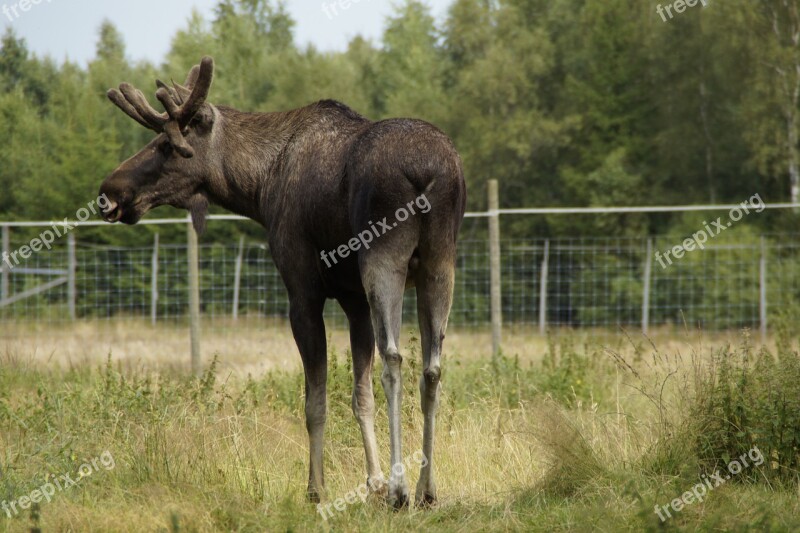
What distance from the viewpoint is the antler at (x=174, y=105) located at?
19.3 feet

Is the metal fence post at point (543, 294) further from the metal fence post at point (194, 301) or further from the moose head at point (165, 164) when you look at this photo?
the moose head at point (165, 164)

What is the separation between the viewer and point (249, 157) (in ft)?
20.2

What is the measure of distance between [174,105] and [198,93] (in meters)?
0.18

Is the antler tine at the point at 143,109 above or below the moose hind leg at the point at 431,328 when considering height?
above

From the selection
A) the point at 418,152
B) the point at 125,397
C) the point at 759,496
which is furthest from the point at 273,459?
the point at 759,496

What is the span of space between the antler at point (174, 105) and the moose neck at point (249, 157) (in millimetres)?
221

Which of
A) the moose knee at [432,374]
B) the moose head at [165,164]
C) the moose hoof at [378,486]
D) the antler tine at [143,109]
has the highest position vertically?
the antler tine at [143,109]

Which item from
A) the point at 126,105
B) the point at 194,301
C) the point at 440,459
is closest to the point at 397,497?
the point at 440,459

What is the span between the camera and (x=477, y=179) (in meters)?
34.2

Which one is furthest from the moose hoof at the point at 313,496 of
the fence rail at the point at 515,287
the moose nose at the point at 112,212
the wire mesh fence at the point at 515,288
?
the wire mesh fence at the point at 515,288

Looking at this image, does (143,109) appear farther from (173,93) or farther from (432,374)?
(432,374)

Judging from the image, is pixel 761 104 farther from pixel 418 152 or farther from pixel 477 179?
pixel 418 152

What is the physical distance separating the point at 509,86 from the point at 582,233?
234 inches

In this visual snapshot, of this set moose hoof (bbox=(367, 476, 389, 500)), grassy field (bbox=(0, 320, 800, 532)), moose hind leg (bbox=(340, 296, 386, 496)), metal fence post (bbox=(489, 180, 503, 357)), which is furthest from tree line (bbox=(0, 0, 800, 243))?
moose hoof (bbox=(367, 476, 389, 500))
